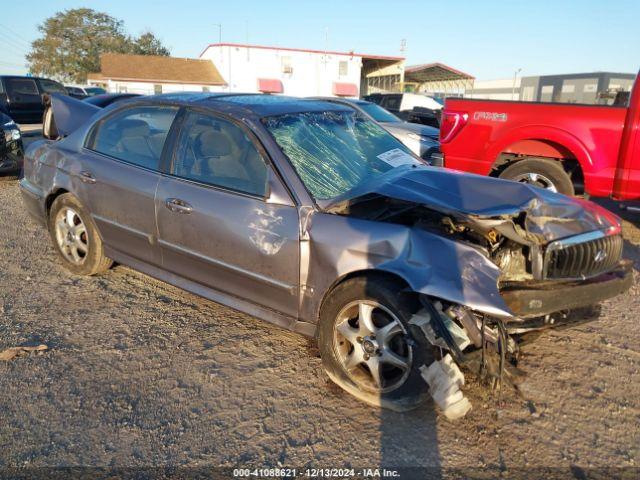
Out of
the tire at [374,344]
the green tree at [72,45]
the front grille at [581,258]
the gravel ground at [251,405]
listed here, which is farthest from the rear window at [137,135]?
the green tree at [72,45]

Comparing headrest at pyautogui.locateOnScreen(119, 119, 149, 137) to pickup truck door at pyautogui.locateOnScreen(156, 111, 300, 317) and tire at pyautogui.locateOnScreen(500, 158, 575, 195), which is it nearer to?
pickup truck door at pyautogui.locateOnScreen(156, 111, 300, 317)

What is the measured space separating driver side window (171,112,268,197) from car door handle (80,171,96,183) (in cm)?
93

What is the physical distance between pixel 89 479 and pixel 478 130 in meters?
5.79

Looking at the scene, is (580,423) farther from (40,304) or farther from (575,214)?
(40,304)

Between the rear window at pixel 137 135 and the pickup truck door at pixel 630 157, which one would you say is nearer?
the rear window at pixel 137 135

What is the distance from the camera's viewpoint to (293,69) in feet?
143

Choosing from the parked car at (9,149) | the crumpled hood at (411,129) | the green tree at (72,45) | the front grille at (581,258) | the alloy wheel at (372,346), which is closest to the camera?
the alloy wheel at (372,346)

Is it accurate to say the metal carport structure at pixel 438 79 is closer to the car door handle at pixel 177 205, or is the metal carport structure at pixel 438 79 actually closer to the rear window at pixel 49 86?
the rear window at pixel 49 86

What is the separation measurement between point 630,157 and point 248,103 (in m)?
4.44

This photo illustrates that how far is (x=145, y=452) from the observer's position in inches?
97.7

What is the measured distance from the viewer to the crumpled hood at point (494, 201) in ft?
9.22

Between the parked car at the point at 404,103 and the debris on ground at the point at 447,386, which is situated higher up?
the parked car at the point at 404,103

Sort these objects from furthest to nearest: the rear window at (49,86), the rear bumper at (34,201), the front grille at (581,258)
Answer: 1. the rear window at (49,86)
2. the rear bumper at (34,201)
3. the front grille at (581,258)

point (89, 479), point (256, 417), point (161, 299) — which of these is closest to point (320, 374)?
point (256, 417)
